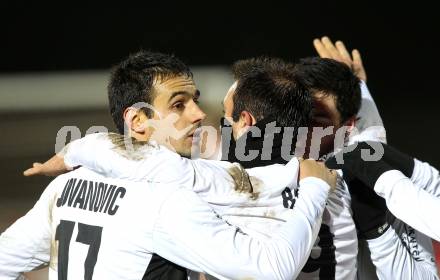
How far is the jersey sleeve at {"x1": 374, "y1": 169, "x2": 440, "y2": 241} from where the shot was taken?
2.02m

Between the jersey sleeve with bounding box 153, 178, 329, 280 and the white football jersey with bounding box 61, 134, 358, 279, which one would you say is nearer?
the jersey sleeve with bounding box 153, 178, 329, 280

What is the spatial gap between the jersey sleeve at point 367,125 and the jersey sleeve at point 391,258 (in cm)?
44

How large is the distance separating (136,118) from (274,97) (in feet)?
1.33

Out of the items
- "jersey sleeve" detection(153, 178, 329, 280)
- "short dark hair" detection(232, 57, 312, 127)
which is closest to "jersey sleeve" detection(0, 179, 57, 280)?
"jersey sleeve" detection(153, 178, 329, 280)

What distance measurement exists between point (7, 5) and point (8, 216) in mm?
1933

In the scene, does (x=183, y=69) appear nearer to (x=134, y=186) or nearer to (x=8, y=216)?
(x=134, y=186)

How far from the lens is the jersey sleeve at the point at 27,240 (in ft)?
6.59

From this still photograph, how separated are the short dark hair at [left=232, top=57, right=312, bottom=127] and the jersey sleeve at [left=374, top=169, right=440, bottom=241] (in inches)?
12.1

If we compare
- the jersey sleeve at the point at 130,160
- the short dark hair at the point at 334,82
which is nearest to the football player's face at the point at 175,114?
the jersey sleeve at the point at 130,160

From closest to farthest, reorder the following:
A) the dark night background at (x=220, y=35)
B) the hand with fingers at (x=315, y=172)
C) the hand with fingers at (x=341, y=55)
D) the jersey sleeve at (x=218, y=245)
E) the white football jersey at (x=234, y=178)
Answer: the jersey sleeve at (x=218, y=245)
the white football jersey at (x=234, y=178)
the hand with fingers at (x=315, y=172)
the hand with fingers at (x=341, y=55)
the dark night background at (x=220, y=35)

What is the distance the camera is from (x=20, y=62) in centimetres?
637

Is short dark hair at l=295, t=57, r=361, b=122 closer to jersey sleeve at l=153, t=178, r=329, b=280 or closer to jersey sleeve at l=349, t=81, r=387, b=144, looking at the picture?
jersey sleeve at l=349, t=81, r=387, b=144

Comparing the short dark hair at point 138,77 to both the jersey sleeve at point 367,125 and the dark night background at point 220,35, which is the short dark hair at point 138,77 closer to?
the jersey sleeve at point 367,125

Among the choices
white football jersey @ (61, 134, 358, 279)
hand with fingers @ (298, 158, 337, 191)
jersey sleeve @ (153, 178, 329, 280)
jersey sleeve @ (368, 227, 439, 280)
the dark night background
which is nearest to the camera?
jersey sleeve @ (153, 178, 329, 280)
